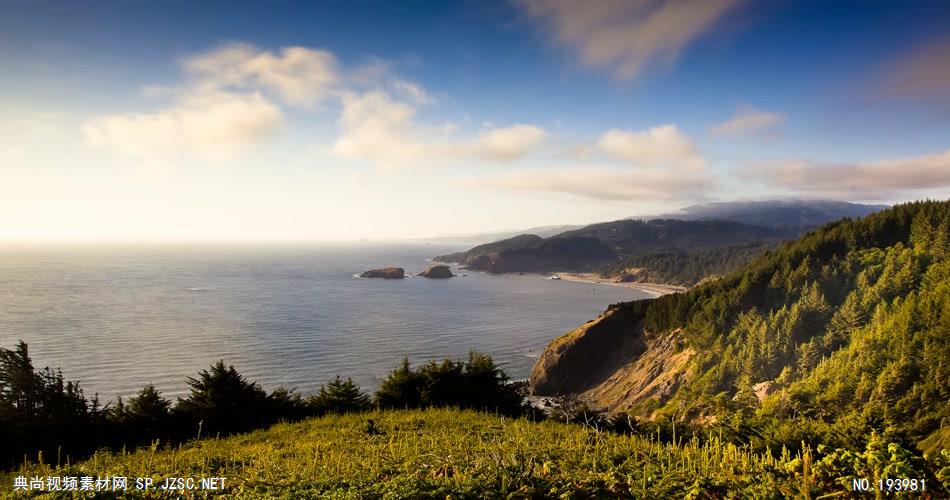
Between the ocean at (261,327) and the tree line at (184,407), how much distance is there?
1349 inches

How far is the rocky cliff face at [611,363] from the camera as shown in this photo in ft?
195

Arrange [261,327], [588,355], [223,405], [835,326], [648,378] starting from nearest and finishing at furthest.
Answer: [223,405], [835,326], [648,378], [588,355], [261,327]

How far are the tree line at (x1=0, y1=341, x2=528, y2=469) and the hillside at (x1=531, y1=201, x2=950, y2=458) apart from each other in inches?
702

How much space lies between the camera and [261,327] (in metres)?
95.4

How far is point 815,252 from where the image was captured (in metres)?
64.1

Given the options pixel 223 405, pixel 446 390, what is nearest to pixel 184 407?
pixel 223 405

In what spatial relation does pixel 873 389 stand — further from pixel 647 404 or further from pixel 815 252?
pixel 815 252

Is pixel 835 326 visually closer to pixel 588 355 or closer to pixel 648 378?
pixel 648 378

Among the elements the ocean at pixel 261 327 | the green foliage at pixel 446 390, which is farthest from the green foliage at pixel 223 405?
the ocean at pixel 261 327

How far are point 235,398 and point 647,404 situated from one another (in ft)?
150

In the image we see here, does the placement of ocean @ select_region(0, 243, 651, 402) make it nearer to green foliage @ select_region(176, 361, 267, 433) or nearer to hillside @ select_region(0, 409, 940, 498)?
green foliage @ select_region(176, 361, 267, 433)

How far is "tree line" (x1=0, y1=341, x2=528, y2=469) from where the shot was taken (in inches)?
799

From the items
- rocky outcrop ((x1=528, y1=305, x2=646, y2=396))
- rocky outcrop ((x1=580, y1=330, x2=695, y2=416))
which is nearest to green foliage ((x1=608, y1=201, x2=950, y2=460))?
rocky outcrop ((x1=580, y1=330, x2=695, y2=416))

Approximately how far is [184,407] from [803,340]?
6147 centimetres
